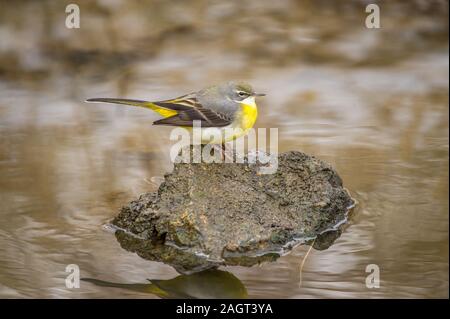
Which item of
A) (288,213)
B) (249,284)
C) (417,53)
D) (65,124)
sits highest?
(417,53)

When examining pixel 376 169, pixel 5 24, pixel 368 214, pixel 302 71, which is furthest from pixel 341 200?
pixel 5 24

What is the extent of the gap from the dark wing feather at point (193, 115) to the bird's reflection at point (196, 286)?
1.28 m

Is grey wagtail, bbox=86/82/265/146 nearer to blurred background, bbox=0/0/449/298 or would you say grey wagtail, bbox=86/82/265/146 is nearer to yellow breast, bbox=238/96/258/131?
yellow breast, bbox=238/96/258/131

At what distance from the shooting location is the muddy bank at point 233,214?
20.2ft

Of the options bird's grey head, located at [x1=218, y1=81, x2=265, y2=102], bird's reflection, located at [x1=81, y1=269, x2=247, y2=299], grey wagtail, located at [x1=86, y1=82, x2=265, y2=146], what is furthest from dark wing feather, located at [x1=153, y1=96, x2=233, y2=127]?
bird's reflection, located at [x1=81, y1=269, x2=247, y2=299]

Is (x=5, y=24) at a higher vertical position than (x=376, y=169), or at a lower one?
higher

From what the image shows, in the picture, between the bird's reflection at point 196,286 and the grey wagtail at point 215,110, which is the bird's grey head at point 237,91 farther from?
the bird's reflection at point 196,286

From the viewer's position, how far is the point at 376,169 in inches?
314

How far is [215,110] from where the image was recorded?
22.1 ft

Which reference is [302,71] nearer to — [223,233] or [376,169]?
[376,169]

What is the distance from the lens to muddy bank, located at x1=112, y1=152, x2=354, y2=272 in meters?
6.16

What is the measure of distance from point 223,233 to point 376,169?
7.75 ft

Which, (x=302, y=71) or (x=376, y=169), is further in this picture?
(x=302, y=71)

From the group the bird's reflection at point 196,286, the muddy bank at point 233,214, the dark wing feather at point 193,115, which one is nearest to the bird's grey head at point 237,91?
the dark wing feather at point 193,115
